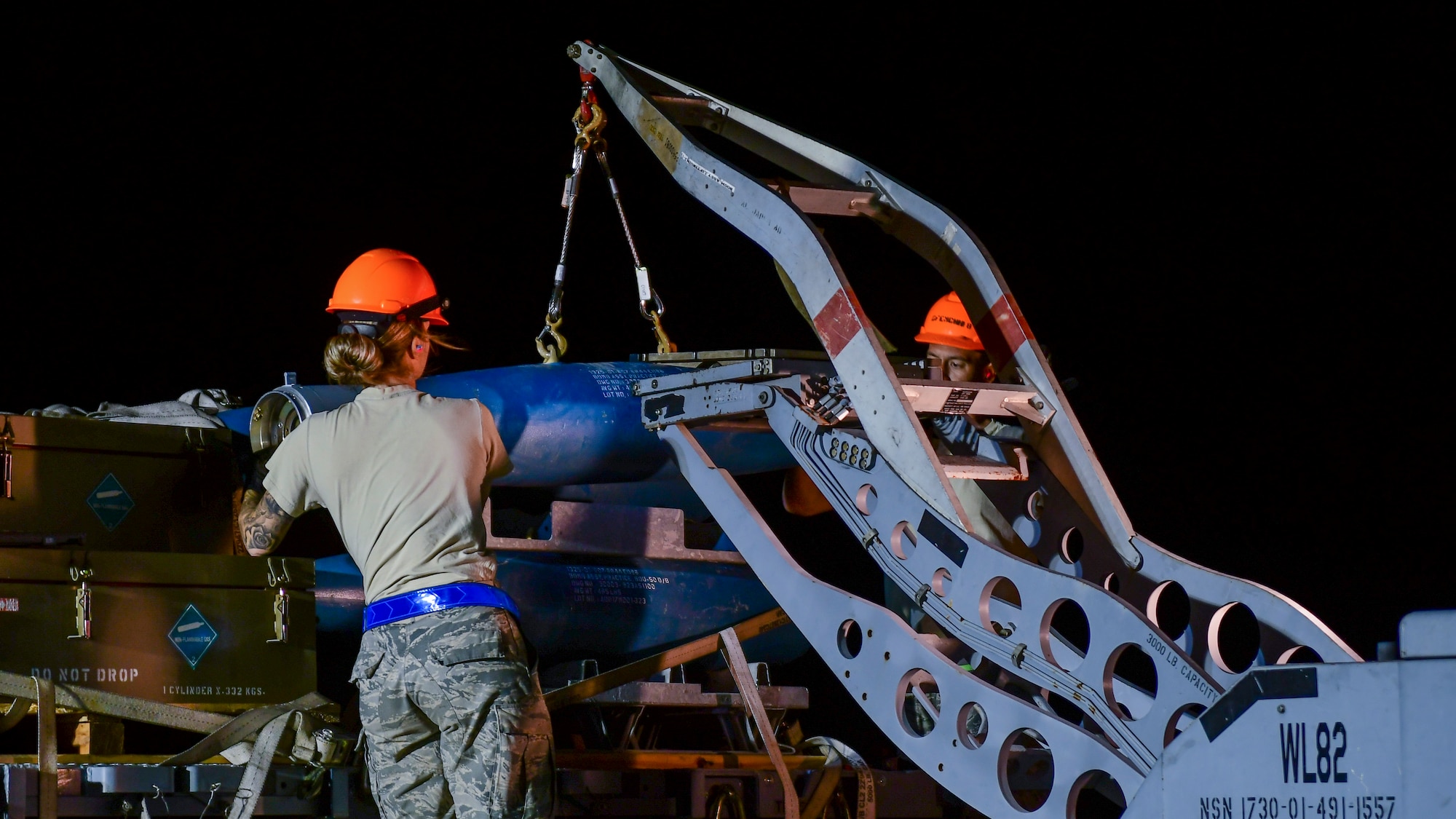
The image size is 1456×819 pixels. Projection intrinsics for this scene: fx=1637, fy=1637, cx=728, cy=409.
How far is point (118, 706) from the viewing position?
4.98 m

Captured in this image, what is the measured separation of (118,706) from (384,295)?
1.53m

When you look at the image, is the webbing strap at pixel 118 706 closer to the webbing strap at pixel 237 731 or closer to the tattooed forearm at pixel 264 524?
the webbing strap at pixel 237 731

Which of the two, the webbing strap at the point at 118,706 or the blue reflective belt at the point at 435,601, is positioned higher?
the blue reflective belt at the point at 435,601

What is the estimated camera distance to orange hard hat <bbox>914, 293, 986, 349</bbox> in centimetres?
654

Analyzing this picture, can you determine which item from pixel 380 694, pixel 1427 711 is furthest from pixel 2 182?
pixel 1427 711

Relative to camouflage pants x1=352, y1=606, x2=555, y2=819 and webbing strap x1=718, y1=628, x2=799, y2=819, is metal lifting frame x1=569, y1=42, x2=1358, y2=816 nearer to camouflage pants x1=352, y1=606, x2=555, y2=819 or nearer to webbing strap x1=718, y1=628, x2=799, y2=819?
webbing strap x1=718, y1=628, x2=799, y2=819

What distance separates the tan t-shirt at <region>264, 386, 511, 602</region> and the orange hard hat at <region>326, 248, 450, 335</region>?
0.83 feet

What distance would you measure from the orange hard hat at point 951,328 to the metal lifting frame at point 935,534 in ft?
2.67

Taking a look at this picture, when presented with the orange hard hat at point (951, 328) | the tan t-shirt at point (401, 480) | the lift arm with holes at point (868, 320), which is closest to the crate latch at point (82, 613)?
the tan t-shirt at point (401, 480)

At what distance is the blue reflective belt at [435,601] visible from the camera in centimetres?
411

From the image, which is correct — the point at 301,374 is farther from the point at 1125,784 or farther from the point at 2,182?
the point at 1125,784

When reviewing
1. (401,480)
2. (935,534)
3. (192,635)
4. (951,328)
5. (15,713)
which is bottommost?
(15,713)

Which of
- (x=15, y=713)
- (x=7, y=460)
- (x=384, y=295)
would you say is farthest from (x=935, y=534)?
(x=7, y=460)

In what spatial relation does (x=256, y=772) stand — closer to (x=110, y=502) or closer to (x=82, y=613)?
(x=82, y=613)
